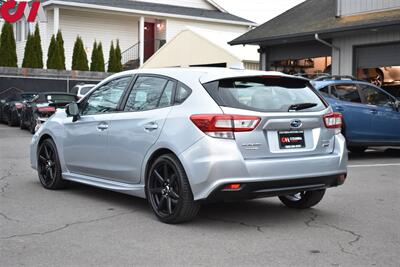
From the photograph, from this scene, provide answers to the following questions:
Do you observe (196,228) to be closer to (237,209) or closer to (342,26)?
(237,209)

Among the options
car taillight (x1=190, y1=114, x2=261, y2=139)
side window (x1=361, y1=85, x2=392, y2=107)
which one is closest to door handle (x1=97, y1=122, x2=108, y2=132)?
car taillight (x1=190, y1=114, x2=261, y2=139)

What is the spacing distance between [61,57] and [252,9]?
17.4m

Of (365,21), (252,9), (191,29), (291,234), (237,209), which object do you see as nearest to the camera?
(291,234)

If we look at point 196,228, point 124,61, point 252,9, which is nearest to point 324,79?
point 196,228

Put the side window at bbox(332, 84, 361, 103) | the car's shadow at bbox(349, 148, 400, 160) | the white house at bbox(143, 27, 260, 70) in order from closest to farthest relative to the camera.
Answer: the side window at bbox(332, 84, 361, 103) < the car's shadow at bbox(349, 148, 400, 160) < the white house at bbox(143, 27, 260, 70)

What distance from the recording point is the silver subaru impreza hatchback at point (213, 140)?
589cm

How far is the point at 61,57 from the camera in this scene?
30.1 metres

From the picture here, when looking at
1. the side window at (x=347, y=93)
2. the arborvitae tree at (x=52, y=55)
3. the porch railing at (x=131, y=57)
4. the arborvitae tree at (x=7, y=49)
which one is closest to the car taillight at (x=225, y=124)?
the side window at (x=347, y=93)

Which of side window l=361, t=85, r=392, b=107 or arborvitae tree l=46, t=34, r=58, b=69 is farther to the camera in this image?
arborvitae tree l=46, t=34, r=58, b=69

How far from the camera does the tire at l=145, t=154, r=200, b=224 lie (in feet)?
20.0

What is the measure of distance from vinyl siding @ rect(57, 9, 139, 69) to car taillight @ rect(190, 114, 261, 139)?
91.9 ft

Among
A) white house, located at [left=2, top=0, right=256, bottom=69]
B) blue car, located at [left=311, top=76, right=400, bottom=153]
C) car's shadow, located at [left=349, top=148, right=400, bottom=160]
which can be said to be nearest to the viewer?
blue car, located at [left=311, top=76, right=400, bottom=153]

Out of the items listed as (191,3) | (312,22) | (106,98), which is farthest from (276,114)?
(191,3)

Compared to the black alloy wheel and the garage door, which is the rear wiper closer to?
the black alloy wheel
